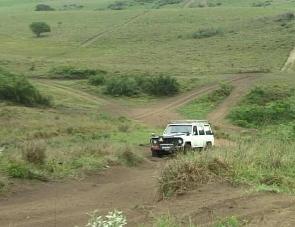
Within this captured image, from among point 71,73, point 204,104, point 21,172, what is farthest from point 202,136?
point 71,73

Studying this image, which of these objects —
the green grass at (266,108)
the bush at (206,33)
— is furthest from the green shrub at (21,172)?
the bush at (206,33)

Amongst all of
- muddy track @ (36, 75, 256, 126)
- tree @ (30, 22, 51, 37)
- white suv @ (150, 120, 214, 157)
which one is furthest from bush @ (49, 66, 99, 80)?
white suv @ (150, 120, 214, 157)

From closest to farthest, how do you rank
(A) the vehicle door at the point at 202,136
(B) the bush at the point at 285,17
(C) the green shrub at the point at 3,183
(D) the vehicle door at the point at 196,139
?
(C) the green shrub at the point at 3,183 → (D) the vehicle door at the point at 196,139 → (A) the vehicle door at the point at 202,136 → (B) the bush at the point at 285,17

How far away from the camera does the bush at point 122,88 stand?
56.6m

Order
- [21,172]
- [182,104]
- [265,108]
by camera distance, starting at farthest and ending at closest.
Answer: [182,104] → [265,108] → [21,172]

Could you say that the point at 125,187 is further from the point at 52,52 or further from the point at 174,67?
the point at 52,52

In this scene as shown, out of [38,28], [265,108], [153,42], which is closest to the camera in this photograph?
[265,108]

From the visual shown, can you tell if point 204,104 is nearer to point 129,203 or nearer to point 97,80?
point 97,80

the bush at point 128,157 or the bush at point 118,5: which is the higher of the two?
the bush at point 118,5

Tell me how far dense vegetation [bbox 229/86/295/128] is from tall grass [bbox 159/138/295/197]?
29729 mm

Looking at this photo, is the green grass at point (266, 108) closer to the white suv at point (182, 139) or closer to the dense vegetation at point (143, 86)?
the dense vegetation at point (143, 86)

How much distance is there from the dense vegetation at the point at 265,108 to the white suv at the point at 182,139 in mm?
16696

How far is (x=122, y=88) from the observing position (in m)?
56.5

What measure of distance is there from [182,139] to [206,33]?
6309 cm
